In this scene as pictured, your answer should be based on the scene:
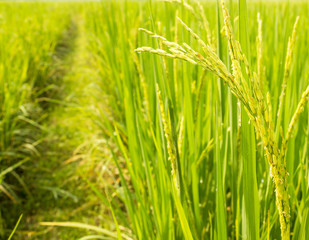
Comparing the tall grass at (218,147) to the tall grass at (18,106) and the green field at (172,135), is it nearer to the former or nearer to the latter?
the green field at (172,135)

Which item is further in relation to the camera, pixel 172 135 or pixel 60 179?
pixel 60 179

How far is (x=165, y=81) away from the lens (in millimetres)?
862

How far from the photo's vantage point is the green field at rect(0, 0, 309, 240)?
0.58 meters

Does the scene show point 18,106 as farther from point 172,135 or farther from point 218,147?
point 218,147

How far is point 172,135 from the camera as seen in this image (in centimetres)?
72

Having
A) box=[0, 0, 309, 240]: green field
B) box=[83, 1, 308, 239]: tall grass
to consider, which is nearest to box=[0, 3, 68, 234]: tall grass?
box=[0, 0, 309, 240]: green field

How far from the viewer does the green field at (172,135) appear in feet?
1.90

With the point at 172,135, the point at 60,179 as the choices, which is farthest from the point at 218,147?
the point at 60,179

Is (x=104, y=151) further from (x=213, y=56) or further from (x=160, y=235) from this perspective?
(x=213, y=56)

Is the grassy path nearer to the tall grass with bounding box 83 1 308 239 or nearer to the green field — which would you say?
the green field

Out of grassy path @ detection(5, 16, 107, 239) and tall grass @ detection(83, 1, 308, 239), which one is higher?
tall grass @ detection(83, 1, 308, 239)

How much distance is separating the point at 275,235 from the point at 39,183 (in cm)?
158

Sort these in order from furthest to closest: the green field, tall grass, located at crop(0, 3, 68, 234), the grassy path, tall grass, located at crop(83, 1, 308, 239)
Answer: tall grass, located at crop(0, 3, 68, 234) < the grassy path < the green field < tall grass, located at crop(83, 1, 308, 239)

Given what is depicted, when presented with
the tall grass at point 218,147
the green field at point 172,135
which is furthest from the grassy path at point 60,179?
the tall grass at point 218,147
